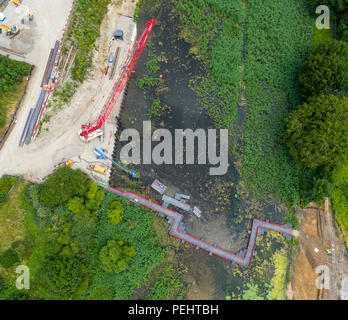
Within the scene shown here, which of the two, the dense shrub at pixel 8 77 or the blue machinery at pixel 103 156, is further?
the blue machinery at pixel 103 156

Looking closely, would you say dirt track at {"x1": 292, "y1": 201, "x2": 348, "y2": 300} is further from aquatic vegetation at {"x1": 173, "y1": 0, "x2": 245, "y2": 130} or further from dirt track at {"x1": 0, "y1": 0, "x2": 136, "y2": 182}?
dirt track at {"x1": 0, "y1": 0, "x2": 136, "y2": 182}

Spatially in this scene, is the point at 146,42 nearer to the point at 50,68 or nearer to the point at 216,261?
the point at 50,68

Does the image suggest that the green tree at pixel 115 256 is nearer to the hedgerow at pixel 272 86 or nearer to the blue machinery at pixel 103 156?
the blue machinery at pixel 103 156

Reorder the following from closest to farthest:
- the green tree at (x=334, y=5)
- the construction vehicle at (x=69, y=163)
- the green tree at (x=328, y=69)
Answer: the green tree at (x=328, y=69) < the construction vehicle at (x=69, y=163) < the green tree at (x=334, y=5)

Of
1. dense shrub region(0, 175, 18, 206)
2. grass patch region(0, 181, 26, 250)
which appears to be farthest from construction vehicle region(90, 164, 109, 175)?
grass patch region(0, 181, 26, 250)

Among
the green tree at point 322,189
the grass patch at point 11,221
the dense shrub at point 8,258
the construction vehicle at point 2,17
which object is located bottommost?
the dense shrub at point 8,258

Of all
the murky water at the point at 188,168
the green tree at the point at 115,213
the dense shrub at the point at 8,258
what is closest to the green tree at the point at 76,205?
the green tree at the point at 115,213

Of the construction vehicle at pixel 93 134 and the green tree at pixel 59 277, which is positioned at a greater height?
the construction vehicle at pixel 93 134

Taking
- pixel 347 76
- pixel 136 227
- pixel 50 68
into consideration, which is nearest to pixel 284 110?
pixel 347 76
